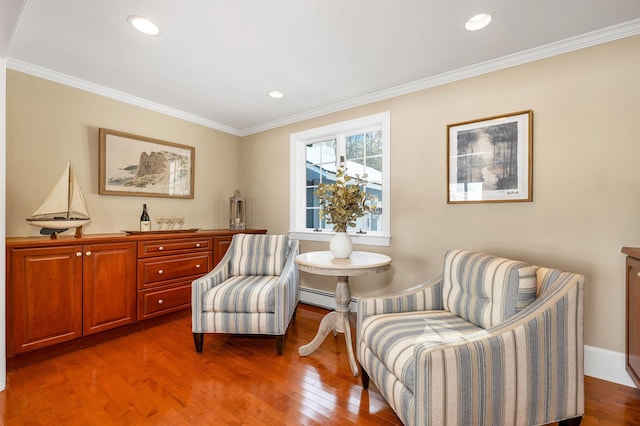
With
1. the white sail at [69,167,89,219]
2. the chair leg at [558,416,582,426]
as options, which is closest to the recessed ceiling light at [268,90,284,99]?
the white sail at [69,167,89,219]

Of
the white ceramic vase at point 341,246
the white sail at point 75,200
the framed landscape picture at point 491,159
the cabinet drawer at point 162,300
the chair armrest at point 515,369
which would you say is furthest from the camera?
the cabinet drawer at point 162,300

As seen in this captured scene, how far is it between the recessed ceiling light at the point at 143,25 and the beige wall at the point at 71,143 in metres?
1.30

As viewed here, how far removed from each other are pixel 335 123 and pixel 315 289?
1.96 meters

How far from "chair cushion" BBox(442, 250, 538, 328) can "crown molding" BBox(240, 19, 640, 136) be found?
156 cm

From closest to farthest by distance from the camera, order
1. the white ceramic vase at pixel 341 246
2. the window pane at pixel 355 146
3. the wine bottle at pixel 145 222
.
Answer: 1. the white ceramic vase at pixel 341 246
2. the wine bottle at pixel 145 222
3. the window pane at pixel 355 146

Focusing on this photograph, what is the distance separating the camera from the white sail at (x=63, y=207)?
223 centimetres

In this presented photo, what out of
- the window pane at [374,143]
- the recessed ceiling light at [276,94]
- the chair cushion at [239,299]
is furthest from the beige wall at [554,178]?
the chair cushion at [239,299]

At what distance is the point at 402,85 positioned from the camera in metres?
2.71

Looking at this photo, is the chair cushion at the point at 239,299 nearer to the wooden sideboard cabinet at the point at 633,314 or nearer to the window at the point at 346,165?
the window at the point at 346,165

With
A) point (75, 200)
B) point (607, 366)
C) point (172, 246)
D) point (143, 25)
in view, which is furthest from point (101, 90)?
point (607, 366)

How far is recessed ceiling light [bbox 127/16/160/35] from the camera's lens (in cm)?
179

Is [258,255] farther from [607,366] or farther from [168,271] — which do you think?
[607,366]

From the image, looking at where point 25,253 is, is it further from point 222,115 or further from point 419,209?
point 419,209

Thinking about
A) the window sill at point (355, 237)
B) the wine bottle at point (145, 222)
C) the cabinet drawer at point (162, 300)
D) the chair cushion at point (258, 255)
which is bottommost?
the cabinet drawer at point (162, 300)
